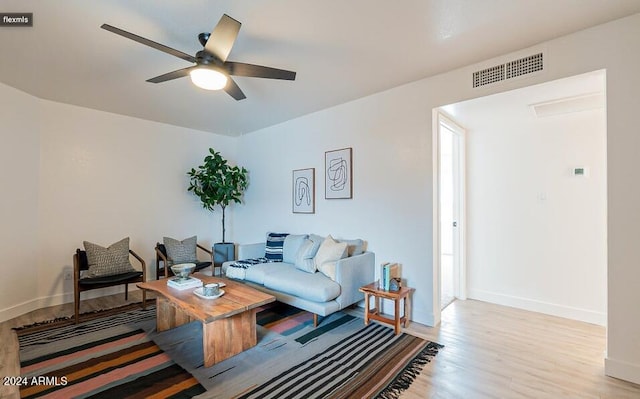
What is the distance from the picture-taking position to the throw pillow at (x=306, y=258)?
3424 mm

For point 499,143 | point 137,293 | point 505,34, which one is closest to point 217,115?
point 137,293

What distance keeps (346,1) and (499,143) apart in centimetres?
293

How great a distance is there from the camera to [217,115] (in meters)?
4.37

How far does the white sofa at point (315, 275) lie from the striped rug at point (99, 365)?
3.91 feet

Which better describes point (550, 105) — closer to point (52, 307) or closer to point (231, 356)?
point (231, 356)

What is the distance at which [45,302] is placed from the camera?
366 centimetres

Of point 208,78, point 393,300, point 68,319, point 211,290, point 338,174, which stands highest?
point 208,78

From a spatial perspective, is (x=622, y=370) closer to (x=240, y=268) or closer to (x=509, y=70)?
(x=509, y=70)

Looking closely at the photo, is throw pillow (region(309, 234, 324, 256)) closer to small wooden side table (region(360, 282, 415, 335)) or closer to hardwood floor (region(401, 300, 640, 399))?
small wooden side table (region(360, 282, 415, 335))

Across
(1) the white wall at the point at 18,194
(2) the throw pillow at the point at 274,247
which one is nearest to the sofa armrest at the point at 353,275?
(2) the throw pillow at the point at 274,247

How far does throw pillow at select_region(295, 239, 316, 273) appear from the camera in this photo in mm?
3424

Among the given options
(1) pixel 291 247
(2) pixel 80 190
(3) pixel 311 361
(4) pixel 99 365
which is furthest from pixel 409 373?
(2) pixel 80 190

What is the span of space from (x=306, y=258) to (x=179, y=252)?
6.67ft

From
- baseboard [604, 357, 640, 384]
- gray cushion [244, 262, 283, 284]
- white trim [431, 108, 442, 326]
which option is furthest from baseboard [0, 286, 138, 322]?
baseboard [604, 357, 640, 384]
